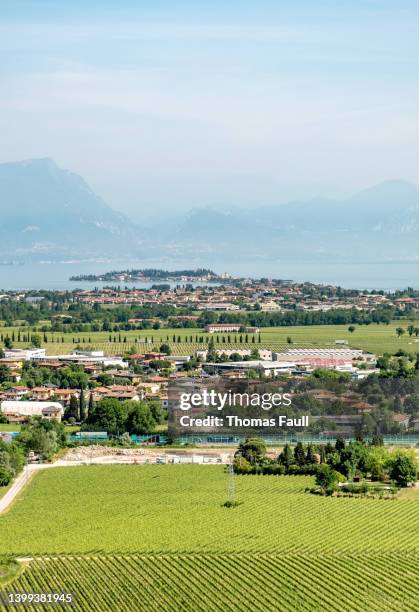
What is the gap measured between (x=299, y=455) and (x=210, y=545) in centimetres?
815

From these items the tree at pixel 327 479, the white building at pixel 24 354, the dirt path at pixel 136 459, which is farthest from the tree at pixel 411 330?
the tree at pixel 327 479

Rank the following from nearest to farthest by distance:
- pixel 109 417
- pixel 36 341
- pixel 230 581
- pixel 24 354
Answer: pixel 230 581 → pixel 109 417 → pixel 24 354 → pixel 36 341

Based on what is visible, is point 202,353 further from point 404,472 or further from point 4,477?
point 404,472

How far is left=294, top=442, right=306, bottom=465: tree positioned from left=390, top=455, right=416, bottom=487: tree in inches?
89.7

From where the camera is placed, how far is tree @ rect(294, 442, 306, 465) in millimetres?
28984

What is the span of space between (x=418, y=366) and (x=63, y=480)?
20866 mm

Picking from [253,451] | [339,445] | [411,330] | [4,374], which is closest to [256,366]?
[4,374]

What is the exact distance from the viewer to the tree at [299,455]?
95.1ft

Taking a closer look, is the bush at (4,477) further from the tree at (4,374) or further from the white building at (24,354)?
the white building at (24,354)

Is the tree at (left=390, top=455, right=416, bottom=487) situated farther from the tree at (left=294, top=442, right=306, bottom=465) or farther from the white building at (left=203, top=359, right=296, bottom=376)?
the white building at (left=203, top=359, right=296, bottom=376)

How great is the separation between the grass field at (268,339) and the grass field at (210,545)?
93.7 ft

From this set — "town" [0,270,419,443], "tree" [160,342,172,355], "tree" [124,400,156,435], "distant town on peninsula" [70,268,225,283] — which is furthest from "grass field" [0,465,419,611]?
"distant town on peninsula" [70,268,225,283]

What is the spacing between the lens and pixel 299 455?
95.5 ft

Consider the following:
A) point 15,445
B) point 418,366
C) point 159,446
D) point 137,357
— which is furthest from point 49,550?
point 137,357
